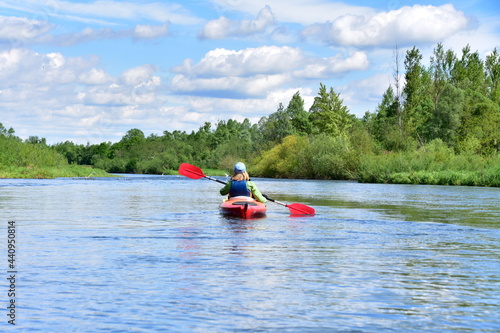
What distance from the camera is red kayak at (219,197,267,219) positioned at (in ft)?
59.3

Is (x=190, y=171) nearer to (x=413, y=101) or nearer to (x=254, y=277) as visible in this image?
(x=254, y=277)

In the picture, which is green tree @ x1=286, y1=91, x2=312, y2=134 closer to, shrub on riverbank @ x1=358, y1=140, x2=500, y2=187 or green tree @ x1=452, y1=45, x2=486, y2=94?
green tree @ x1=452, y1=45, x2=486, y2=94

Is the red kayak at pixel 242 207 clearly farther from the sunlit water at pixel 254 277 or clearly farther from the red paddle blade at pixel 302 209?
the red paddle blade at pixel 302 209

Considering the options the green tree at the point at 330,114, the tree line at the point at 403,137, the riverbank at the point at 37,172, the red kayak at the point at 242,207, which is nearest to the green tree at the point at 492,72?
the tree line at the point at 403,137

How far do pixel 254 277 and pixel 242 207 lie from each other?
8.76 metres

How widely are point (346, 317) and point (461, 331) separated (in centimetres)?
121

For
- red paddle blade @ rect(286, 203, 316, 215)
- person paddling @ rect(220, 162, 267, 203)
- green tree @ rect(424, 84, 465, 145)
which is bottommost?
red paddle blade @ rect(286, 203, 316, 215)

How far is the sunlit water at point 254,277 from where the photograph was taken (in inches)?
271

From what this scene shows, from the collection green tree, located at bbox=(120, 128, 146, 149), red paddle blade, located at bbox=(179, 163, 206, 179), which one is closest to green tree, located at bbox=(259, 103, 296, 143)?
green tree, located at bbox=(120, 128, 146, 149)

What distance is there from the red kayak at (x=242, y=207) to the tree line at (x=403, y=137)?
111ft

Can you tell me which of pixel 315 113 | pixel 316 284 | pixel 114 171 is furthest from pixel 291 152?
pixel 316 284

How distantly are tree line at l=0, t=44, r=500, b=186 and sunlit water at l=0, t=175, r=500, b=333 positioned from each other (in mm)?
36957

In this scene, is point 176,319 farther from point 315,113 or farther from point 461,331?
point 315,113

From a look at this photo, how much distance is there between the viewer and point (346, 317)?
276 inches
